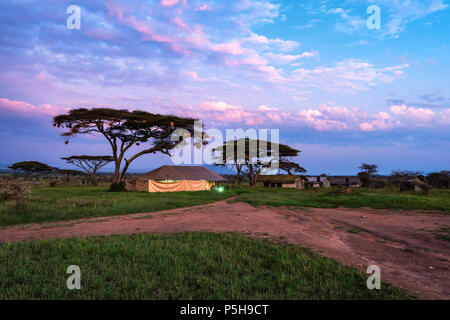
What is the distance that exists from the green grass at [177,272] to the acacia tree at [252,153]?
3873 centimetres

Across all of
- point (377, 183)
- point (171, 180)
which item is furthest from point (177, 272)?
point (377, 183)

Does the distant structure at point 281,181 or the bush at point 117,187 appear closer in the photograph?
the bush at point 117,187

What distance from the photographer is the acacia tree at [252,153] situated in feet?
149

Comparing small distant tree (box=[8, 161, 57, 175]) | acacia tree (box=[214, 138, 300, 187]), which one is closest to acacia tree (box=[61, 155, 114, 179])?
small distant tree (box=[8, 161, 57, 175])

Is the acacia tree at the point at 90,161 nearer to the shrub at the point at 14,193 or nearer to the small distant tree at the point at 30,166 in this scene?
the small distant tree at the point at 30,166

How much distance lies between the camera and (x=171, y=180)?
29.9m

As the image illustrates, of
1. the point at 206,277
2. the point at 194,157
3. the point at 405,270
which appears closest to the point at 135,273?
the point at 206,277

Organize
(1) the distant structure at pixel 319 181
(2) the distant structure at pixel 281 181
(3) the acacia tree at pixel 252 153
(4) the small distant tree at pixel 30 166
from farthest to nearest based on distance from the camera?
(1) the distant structure at pixel 319 181, (4) the small distant tree at pixel 30 166, (2) the distant structure at pixel 281 181, (3) the acacia tree at pixel 252 153

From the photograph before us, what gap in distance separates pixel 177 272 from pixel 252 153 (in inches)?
1627

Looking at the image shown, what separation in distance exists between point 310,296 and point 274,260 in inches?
64.9

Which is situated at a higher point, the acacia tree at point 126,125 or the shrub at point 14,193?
the acacia tree at point 126,125

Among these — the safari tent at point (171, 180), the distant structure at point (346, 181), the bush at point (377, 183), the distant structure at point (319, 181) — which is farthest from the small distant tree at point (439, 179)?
the safari tent at point (171, 180)

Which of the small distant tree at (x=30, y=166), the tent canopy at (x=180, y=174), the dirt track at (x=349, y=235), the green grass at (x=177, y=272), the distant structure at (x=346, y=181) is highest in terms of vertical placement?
the small distant tree at (x=30, y=166)
